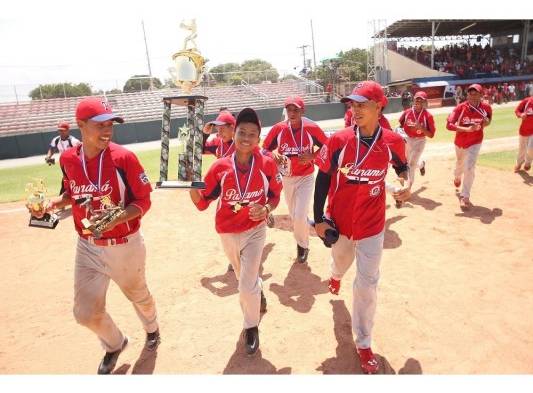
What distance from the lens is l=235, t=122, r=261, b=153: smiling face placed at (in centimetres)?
399

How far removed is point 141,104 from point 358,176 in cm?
3399

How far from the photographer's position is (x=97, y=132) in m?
3.48

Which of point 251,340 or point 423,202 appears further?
point 423,202

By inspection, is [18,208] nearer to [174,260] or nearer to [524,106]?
[174,260]

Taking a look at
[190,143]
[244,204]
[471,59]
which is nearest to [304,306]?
[244,204]

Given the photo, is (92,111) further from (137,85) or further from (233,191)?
→ (137,85)

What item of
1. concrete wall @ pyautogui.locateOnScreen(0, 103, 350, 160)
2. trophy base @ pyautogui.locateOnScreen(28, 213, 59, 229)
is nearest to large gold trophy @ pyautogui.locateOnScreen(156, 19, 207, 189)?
trophy base @ pyautogui.locateOnScreen(28, 213, 59, 229)

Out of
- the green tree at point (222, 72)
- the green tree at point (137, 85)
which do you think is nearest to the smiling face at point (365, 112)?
the green tree at point (222, 72)

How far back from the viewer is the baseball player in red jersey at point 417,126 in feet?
29.3

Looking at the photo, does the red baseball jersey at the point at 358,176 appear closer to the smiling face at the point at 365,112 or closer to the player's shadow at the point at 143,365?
the smiling face at the point at 365,112

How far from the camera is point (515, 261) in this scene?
19.5ft

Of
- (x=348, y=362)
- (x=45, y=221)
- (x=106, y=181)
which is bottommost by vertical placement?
(x=348, y=362)

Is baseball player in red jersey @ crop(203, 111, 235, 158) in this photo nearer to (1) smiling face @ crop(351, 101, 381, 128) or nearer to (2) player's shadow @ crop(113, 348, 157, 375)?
(1) smiling face @ crop(351, 101, 381, 128)

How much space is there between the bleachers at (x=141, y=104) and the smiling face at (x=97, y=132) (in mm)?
24807
